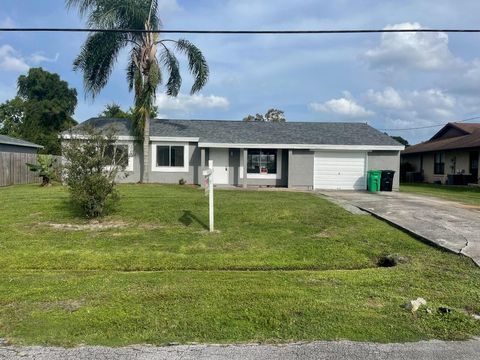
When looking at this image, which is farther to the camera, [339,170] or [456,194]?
[339,170]

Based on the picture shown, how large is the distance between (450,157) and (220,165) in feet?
63.4

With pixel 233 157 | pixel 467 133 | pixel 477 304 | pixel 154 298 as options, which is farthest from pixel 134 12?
pixel 467 133

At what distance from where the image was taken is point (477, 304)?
17.9ft

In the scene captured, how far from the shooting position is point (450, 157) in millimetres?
31844

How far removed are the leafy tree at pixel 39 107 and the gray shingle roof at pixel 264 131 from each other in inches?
1200

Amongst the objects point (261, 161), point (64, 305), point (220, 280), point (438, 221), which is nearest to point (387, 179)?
point (261, 161)

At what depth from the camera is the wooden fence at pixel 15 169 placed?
892 inches

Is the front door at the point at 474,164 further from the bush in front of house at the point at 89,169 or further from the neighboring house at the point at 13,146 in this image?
the neighboring house at the point at 13,146

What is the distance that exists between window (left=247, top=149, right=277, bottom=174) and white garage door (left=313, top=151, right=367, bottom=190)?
7.36 ft

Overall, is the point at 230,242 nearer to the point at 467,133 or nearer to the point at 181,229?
the point at 181,229


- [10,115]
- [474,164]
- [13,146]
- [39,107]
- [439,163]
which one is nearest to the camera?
[474,164]

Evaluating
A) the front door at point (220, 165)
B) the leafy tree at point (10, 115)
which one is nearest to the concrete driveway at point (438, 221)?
the front door at point (220, 165)

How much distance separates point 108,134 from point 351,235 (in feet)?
21.2

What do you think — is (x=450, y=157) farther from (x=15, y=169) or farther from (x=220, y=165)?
(x=15, y=169)
